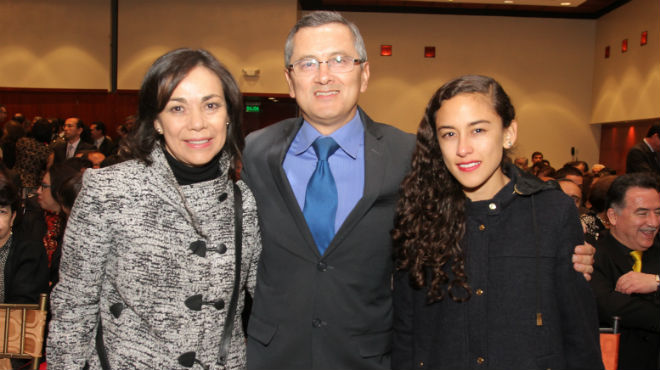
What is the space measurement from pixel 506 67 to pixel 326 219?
39.7ft

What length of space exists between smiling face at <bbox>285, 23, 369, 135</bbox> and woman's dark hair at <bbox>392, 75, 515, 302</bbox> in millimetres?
318

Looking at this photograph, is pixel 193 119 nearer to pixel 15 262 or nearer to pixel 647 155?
pixel 15 262

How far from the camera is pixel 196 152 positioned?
1682mm

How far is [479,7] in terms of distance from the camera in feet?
40.5

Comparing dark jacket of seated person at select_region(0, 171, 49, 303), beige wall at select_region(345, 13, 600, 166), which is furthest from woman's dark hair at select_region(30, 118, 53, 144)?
beige wall at select_region(345, 13, 600, 166)

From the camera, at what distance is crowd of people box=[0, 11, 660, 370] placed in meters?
1.60

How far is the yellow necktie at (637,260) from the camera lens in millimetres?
2756

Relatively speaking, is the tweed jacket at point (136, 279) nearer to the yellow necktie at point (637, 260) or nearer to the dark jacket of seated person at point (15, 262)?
the dark jacket of seated person at point (15, 262)

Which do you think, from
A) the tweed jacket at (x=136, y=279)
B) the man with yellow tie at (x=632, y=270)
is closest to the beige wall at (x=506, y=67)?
the man with yellow tie at (x=632, y=270)

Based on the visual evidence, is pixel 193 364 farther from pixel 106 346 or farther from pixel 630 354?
pixel 630 354

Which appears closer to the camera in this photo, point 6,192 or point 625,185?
point 6,192

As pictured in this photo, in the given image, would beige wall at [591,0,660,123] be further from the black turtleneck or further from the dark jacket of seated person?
the dark jacket of seated person

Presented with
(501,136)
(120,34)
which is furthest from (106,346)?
(120,34)

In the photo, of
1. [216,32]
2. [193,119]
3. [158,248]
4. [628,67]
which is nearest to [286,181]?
[193,119]
